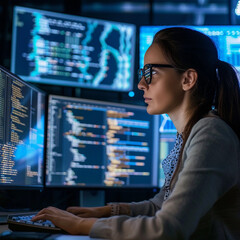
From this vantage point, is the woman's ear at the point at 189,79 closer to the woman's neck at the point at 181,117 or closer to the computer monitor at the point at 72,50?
the woman's neck at the point at 181,117

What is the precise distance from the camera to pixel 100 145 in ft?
5.96

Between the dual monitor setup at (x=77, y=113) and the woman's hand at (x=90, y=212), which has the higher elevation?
the dual monitor setup at (x=77, y=113)

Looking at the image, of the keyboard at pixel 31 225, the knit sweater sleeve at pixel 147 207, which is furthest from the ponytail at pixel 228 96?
the keyboard at pixel 31 225

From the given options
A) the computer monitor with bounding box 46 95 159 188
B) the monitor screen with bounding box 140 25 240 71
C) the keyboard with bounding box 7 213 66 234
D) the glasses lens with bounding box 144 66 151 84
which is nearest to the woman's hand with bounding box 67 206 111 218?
the keyboard with bounding box 7 213 66 234

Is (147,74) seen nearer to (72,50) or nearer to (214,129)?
(214,129)

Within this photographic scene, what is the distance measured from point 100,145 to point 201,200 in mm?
1077

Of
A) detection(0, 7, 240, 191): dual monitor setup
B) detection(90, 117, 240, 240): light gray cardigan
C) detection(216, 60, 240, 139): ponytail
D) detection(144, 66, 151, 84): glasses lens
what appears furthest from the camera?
detection(0, 7, 240, 191): dual monitor setup

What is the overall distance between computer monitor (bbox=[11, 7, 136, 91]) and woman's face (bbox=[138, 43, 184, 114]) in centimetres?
102

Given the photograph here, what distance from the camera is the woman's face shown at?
3.52 ft

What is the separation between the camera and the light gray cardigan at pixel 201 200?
2.45ft

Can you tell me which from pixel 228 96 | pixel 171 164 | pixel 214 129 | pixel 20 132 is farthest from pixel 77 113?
pixel 214 129

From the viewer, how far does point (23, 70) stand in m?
2.02

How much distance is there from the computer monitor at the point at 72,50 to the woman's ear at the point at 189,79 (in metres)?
1.08

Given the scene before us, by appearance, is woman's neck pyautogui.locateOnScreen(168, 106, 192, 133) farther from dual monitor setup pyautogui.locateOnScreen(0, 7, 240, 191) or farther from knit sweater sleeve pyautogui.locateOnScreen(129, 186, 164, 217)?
dual monitor setup pyautogui.locateOnScreen(0, 7, 240, 191)
